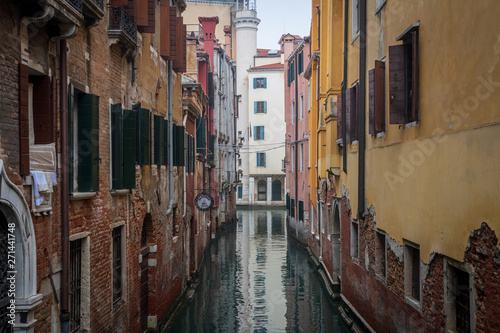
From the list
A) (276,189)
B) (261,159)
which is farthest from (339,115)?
(276,189)

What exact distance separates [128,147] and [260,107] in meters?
47.4

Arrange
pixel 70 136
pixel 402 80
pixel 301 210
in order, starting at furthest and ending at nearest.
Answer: pixel 301 210 → pixel 402 80 → pixel 70 136

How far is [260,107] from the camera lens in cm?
5719

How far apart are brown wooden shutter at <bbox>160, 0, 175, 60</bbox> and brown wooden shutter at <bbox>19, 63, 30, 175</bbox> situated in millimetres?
8215

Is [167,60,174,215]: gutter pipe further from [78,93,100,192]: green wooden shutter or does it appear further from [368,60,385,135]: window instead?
[78,93,100,192]: green wooden shutter

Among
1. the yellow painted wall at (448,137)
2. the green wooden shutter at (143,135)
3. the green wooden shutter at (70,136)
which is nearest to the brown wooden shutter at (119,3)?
the green wooden shutter at (143,135)

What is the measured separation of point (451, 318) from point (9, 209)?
5.53 m

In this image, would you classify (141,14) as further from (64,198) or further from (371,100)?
(64,198)

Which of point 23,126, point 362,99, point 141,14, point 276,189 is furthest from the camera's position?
point 276,189

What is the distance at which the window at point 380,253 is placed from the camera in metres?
11.6

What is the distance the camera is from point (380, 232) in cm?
1140

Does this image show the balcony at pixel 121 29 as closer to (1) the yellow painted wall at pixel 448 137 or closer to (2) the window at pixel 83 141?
(2) the window at pixel 83 141

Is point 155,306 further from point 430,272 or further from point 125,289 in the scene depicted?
point 430,272

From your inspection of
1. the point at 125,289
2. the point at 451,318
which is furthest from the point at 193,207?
the point at 451,318
